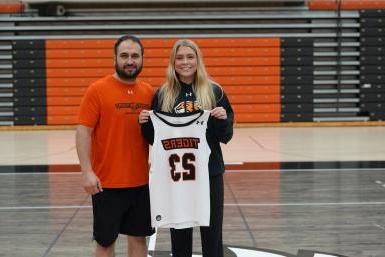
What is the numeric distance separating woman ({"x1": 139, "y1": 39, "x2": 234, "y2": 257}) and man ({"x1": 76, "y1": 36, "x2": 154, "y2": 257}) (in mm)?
124

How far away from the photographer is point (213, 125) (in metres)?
3.50

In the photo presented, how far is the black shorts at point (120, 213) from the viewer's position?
3.47 m

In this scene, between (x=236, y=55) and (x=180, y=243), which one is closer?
(x=180, y=243)

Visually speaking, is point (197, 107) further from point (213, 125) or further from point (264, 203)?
point (264, 203)

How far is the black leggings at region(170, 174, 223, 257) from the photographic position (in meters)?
3.52

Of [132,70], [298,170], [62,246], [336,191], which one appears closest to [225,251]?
[62,246]

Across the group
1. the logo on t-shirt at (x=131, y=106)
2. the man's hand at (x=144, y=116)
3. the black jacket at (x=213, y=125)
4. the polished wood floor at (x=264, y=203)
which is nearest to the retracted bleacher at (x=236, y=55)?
the polished wood floor at (x=264, y=203)

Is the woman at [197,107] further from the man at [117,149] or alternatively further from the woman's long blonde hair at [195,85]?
the man at [117,149]

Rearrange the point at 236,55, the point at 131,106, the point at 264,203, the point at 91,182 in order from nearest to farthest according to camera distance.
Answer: the point at 91,182, the point at 131,106, the point at 264,203, the point at 236,55

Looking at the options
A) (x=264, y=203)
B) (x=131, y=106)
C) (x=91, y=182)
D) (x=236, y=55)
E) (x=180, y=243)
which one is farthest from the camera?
(x=236, y=55)

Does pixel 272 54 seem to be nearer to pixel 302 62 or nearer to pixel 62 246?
pixel 302 62

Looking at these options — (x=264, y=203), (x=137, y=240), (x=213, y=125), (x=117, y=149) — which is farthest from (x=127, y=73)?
(x=264, y=203)

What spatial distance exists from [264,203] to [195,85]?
A: 11.3ft

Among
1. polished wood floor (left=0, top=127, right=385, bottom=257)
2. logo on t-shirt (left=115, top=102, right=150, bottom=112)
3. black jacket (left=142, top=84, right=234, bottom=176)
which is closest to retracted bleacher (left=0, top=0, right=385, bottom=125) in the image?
polished wood floor (left=0, top=127, right=385, bottom=257)
